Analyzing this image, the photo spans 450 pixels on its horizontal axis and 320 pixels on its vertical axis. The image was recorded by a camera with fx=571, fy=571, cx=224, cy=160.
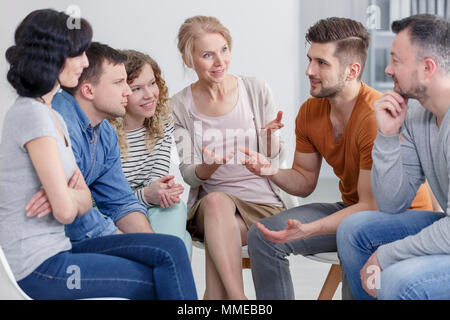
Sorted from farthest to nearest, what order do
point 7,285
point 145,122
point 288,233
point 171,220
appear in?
point 145,122 < point 171,220 < point 288,233 < point 7,285

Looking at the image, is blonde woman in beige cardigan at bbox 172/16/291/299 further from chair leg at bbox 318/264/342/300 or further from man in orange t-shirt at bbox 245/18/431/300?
chair leg at bbox 318/264/342/300

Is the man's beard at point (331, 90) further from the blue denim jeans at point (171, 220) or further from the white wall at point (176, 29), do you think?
the white wall at point (176, 29)

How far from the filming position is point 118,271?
Answer: 1.30 m

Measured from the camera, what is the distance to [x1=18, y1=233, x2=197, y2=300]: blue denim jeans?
1.25m

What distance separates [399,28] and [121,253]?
0.91m

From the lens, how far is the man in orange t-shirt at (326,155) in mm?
1677

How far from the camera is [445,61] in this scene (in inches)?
55.3

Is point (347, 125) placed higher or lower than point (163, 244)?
higher

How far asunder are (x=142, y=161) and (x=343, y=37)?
78 cm

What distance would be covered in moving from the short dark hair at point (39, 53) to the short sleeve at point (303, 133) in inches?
33.2

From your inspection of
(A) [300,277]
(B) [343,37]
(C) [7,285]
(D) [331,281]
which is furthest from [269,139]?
(C) [7,285]

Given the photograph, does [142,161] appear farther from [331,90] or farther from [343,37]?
[343,37]
